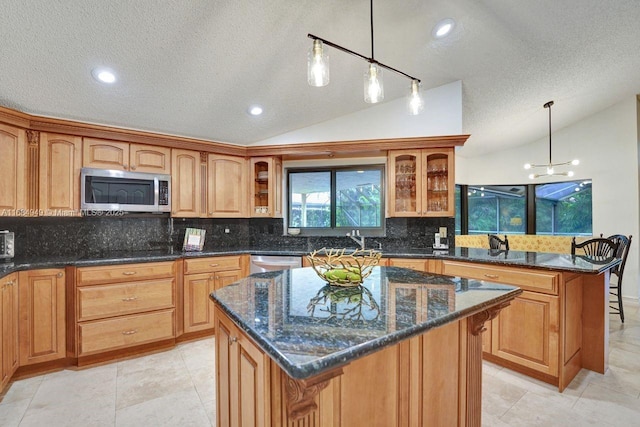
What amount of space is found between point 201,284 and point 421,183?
8.58 feet

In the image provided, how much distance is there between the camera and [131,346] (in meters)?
2.76

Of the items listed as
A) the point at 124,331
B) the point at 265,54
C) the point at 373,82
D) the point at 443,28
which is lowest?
the point at 124,331

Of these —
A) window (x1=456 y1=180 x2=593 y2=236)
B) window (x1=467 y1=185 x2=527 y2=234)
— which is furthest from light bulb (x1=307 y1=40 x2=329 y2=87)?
window (x1=467 y1=185 x2=527 y2=234)

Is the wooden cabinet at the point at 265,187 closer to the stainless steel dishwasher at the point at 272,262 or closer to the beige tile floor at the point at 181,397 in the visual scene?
the stainless steel dishwasher at the point at 272,262

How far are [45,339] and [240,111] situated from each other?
2.59m

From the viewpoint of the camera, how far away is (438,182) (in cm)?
347

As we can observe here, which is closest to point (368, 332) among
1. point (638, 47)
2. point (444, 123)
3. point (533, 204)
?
point (444, 123)

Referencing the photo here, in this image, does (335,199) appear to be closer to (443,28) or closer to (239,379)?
(443,28)

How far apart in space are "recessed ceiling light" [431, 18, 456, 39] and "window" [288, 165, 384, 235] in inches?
67.4

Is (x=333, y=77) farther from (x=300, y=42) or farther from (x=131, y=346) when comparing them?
(x=131, y=346)

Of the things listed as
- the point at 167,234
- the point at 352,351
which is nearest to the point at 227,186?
the point at 167,234

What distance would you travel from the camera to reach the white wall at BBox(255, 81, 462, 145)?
10.8ft

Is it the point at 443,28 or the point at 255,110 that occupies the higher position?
the point at 443,28

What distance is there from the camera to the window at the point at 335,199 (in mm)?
3955
